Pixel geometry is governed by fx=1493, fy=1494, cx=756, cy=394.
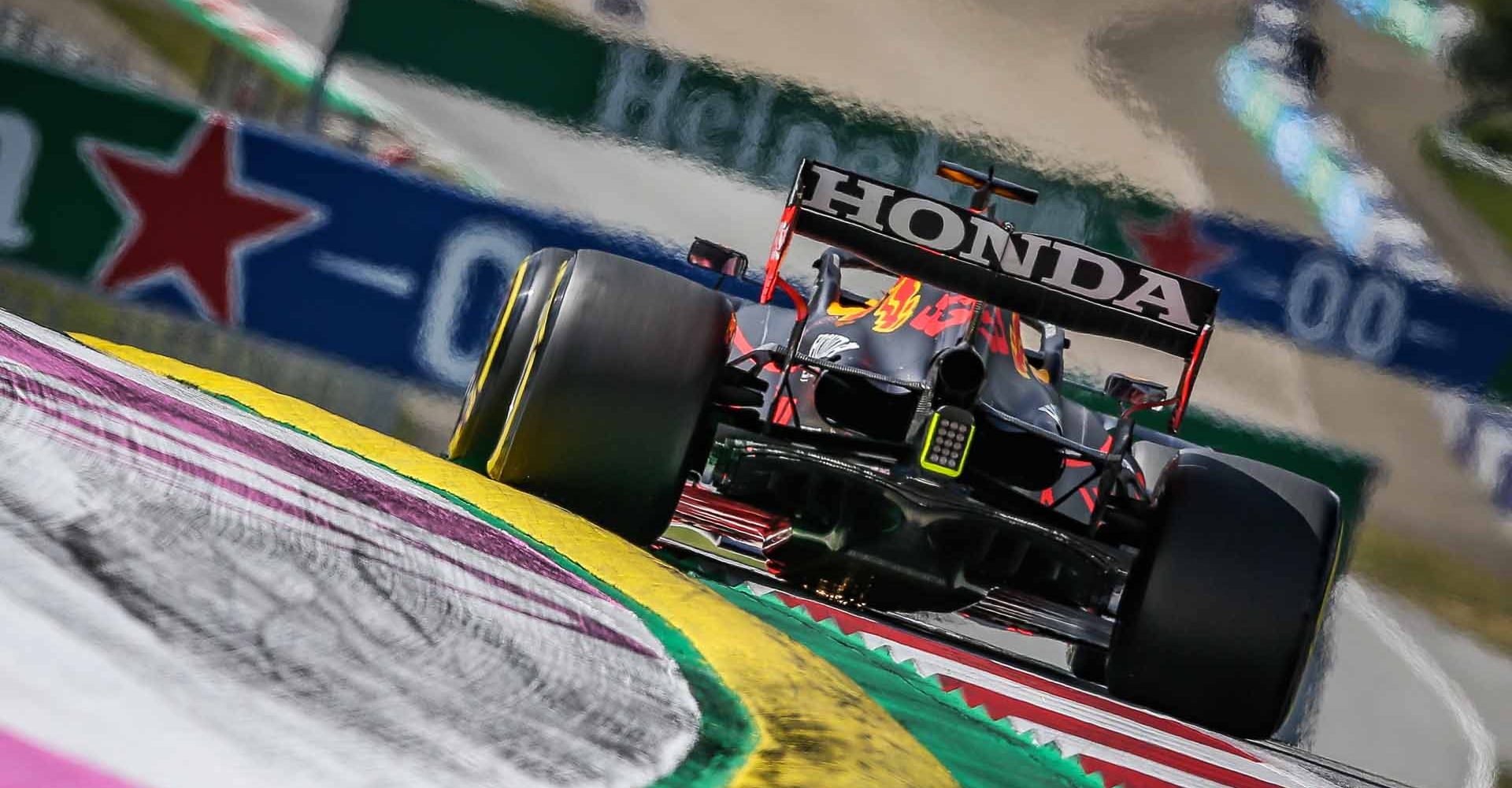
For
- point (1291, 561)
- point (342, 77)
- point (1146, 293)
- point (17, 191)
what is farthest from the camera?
point (342, 77)

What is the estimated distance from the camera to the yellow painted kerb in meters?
1.33

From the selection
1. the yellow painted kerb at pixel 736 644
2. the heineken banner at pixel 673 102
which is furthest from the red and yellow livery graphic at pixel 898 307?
the heineken banner at pixel 673 102

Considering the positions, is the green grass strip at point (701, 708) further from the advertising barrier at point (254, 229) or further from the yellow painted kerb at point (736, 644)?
the advertising barrier at point (254, 229)

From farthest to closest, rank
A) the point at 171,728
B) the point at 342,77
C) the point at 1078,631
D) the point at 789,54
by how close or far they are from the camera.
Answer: the point at 789,54
the point at 342,77
the point at 1078,631
the point at 171,728

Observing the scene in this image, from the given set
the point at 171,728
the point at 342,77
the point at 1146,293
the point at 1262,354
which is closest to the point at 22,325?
the point at 171,728

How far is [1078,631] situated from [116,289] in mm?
4405

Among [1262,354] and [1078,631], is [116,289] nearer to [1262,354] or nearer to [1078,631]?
[1078,631]

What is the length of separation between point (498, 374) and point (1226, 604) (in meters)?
1.59

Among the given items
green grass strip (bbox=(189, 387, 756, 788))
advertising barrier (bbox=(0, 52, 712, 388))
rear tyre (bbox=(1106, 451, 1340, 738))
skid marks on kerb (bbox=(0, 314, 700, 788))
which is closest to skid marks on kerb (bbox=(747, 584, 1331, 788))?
rear tyre (bbox=(1106, 451, 1340, 738))

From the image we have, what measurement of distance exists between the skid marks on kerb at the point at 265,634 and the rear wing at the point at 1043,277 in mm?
1353

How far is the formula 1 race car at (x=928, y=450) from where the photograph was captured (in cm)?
290

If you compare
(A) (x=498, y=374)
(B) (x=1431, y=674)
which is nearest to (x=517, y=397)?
(A) (x=498, y=374)

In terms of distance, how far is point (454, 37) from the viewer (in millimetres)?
7438

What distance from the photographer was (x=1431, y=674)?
8164 millimetres
